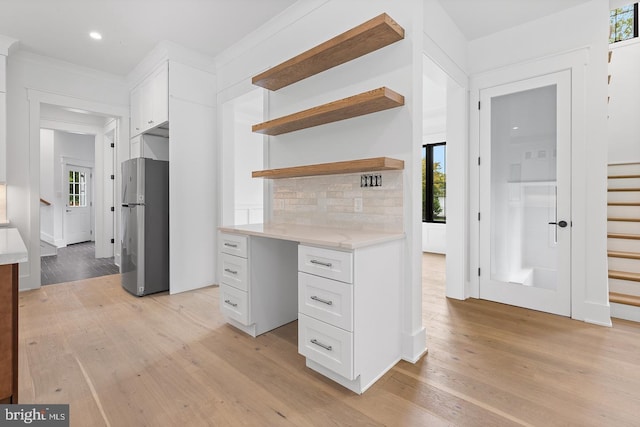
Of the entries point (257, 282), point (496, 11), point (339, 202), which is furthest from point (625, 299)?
point (257, 282)

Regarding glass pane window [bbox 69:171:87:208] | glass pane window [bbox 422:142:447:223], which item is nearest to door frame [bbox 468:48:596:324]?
glass pane window [bbox 422:142:447:223]

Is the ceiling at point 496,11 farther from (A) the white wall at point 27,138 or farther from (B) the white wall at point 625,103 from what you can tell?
(A) the white wall at point 27,138

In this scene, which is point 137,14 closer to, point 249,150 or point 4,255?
point 249,150

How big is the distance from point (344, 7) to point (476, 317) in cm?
294

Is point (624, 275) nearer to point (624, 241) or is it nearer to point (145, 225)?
point (624, 241)

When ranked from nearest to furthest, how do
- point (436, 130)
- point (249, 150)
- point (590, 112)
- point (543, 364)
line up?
point (543, 364), point (590, 112), point (249, 150), point (436, 130)

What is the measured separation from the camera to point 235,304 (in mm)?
2525

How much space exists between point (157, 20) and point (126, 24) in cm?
39

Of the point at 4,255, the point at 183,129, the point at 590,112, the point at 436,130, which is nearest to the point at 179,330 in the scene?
the point at 4,255

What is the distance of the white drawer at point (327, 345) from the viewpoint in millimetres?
1692

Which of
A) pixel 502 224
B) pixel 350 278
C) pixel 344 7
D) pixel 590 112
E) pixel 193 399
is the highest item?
pixel 344 7

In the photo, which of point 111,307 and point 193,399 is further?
point 111,307

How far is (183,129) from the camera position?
3691 mm

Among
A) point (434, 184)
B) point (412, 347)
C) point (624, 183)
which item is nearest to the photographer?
A: point (412, 347)
